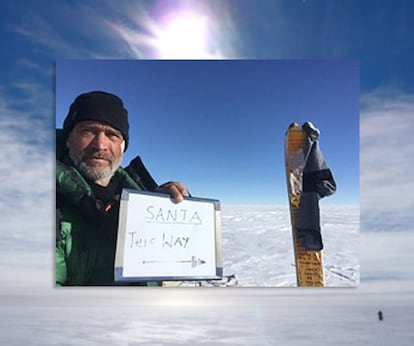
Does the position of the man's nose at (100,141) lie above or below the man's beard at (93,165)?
above

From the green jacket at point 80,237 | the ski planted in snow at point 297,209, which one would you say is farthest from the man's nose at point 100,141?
the ski planted in snow at point 297,209

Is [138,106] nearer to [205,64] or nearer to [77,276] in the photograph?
[205,64]

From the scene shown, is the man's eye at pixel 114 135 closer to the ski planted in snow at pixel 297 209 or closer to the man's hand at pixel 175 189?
the man's hand at pixel 175 189

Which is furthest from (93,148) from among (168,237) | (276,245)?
(276,245)

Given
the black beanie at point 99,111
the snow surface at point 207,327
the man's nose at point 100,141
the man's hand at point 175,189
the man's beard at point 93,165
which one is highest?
the black beanie at point 99,111

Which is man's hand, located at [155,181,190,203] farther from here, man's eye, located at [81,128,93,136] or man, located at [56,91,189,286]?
man's eye, located at [81,128,93,136]

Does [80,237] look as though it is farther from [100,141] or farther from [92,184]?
[100,141]

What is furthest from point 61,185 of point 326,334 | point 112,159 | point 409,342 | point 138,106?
point 409,342
